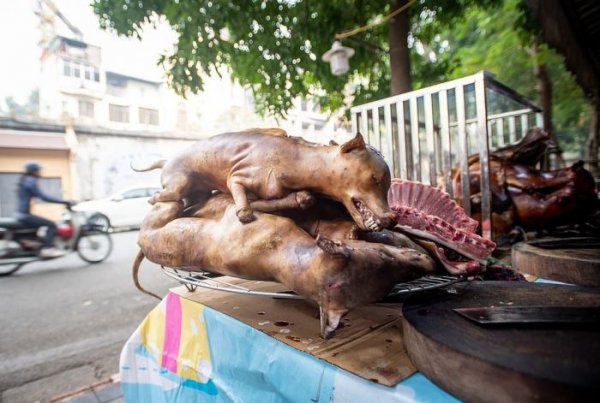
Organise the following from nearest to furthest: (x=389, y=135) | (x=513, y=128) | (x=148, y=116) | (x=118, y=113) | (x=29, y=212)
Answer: (x=389, y=135), (x=513, y=128), (x=29, y=212), (x=118, y=113), (x=148, y=116)

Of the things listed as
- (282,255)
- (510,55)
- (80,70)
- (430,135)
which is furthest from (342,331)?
Answer: (80,70)

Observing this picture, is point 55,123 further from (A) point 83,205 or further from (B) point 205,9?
(B) point 205,9

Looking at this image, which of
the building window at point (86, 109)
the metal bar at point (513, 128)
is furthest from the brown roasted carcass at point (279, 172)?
the building window at point (86, 109)

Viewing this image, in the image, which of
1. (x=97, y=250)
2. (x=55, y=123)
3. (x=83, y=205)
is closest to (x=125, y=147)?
(x=55, y=123)

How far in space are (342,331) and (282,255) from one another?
33cm

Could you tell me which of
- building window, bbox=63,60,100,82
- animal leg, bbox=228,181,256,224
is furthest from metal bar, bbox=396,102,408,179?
building window, bbox=63,60,100,82

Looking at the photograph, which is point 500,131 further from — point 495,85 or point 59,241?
point 59,241

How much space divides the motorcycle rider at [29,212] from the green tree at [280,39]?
437 centimetres

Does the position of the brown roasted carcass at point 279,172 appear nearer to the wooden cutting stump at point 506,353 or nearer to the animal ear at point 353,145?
the animal ear at point 353,145

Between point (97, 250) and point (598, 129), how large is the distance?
1072 centimetres

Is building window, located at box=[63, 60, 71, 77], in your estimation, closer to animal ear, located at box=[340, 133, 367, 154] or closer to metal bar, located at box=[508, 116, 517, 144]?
metal bar, located at box=[508, 116, 517, 144]

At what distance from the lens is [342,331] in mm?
1096

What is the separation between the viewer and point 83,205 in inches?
476

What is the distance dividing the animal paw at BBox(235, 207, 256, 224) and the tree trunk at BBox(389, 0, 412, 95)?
3516 mm
